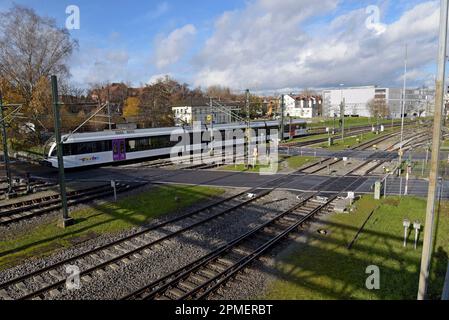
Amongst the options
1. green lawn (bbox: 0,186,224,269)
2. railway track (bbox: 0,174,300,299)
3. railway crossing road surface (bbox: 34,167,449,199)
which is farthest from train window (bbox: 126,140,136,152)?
railway track (bbox: 0,174,300,299)

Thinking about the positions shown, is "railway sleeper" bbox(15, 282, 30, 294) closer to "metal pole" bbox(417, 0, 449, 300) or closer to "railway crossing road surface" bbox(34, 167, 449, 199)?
"metal pole" bbox(417, 0, 449, 300)

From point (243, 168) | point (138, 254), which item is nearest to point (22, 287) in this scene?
point (138, 254)

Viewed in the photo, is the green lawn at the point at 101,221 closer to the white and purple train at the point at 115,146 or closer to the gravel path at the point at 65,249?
the gravel path at the point at 65,249

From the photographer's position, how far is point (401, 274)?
10.6 meters

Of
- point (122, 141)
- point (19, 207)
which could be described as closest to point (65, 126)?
point (122, 141)

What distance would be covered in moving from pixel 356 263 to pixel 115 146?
78.5ft

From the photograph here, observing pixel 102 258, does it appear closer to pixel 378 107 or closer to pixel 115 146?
pixel 115 146

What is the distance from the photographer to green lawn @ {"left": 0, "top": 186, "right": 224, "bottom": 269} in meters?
12.7

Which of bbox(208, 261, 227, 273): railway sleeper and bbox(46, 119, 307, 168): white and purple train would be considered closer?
bbox(208, 261, 227, 273): railway sleeper

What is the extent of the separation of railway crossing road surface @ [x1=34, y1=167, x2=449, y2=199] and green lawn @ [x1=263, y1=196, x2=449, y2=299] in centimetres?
617

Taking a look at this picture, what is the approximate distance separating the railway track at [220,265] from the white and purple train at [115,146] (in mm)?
15521

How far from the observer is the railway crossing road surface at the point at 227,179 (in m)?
22.3
